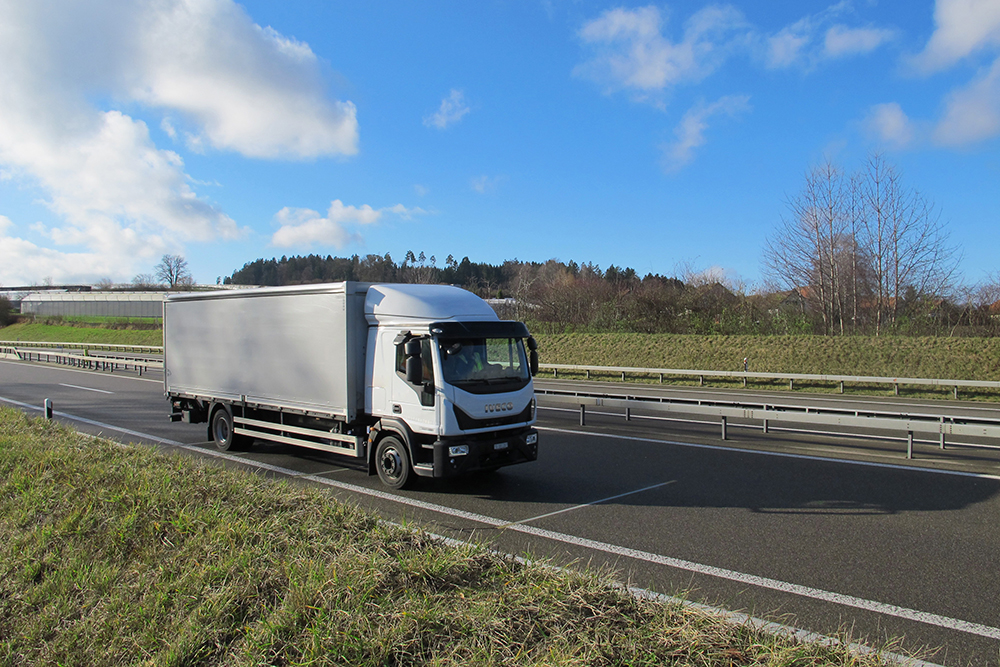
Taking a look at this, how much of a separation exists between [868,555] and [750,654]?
336 cm

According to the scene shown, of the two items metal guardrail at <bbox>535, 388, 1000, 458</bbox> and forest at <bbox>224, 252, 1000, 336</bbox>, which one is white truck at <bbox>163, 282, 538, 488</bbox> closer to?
metal guardrail at <bbox>535, 388, 1000, 458</bbox>

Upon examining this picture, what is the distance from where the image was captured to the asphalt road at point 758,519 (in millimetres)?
4703

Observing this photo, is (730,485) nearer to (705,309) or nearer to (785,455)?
(785,455)

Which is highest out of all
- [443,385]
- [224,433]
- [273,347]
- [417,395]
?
[273,347]

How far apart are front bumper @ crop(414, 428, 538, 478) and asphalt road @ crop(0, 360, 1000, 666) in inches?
15.6

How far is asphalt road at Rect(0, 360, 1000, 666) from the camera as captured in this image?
185 inches

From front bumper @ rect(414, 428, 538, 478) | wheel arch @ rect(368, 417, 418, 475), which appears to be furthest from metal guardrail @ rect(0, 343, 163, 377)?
front bumper @ rect(414, 428, 538, 478)

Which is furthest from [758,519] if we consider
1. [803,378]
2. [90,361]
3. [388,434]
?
[90,361]

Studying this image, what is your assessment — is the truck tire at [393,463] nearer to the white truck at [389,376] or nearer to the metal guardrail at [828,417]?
the white truck at [389,376]

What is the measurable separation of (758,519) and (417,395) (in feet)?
13.9

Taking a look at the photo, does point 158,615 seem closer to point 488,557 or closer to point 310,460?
point 488,557

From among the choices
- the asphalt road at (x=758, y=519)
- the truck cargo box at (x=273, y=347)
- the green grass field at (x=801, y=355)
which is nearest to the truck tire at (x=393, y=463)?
the asphalt road at (x=758, y=519)

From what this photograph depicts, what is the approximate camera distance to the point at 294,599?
3848 mm

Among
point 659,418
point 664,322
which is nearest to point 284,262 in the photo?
point 664,322
